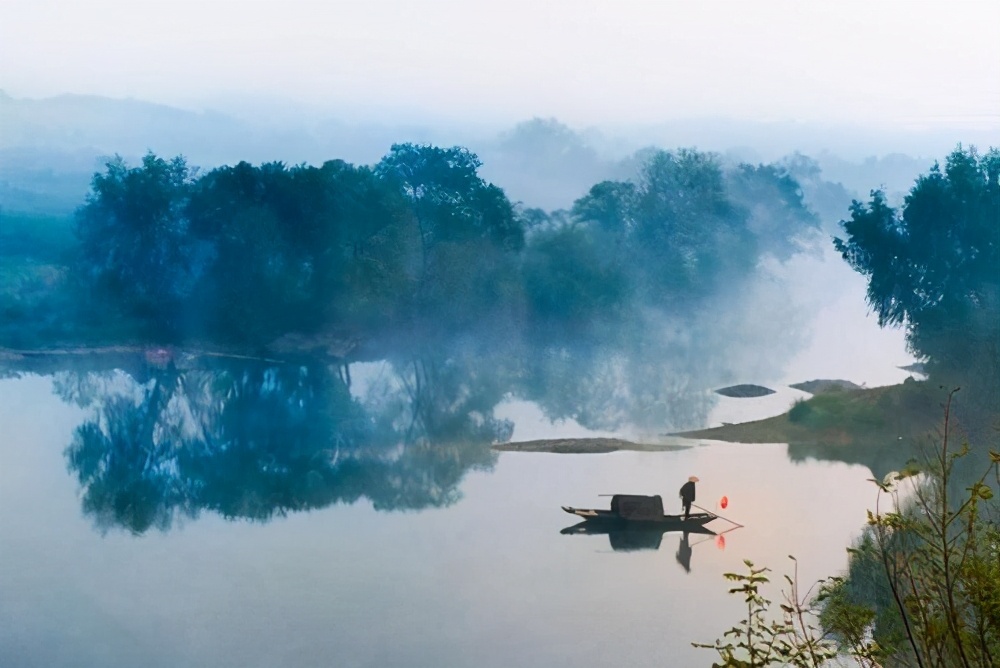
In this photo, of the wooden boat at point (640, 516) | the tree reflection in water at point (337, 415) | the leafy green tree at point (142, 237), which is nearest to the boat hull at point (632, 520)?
the wooden boat at point (640, 516)

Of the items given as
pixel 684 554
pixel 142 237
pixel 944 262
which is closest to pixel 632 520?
pixel 684 554

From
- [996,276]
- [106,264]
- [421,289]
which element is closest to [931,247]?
[996,276]

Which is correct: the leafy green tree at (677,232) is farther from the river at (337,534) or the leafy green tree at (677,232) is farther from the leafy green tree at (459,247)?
the river at (337,534)

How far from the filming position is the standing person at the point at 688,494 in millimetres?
4383

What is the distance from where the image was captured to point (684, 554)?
14.2 feet

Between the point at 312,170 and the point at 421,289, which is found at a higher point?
the point at 312,170

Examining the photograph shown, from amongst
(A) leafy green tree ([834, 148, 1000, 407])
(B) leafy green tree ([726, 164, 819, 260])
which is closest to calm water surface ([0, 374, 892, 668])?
(A) leafy green tree ([834, 148, 1000, 407])

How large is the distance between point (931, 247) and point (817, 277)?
52 centimetres

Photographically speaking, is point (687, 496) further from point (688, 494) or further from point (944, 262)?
point (944, 262)

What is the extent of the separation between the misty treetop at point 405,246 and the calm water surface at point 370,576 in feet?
1.96

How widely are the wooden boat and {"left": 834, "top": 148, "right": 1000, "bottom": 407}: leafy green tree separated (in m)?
1.16

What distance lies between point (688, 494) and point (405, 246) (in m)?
1.48

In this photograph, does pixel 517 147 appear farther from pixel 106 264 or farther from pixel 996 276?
pixel 996 276

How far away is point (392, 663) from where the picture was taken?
4.10 metres
